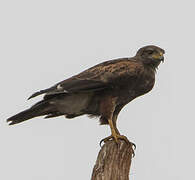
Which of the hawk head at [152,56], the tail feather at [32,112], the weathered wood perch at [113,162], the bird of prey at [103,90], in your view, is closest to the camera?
the weathered wood perch at [113,162]

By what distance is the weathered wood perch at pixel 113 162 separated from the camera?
600 cm

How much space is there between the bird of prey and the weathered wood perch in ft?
2.59

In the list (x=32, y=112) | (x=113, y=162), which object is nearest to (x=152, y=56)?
(x=32, y=112)

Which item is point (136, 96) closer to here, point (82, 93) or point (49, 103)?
point (82, 93)

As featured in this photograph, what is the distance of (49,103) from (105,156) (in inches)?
83.5

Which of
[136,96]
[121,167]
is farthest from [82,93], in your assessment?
[121,167]

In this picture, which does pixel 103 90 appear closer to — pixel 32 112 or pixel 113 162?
pixel 32 112

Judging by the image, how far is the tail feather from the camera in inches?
311

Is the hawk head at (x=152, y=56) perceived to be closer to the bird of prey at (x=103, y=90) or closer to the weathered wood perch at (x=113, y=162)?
the bird of prey at (x=103, y=90)

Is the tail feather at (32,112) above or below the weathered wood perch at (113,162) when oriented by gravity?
above

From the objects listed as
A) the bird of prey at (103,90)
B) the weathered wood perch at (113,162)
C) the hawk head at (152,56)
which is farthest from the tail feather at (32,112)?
the hawk head at (152,56)

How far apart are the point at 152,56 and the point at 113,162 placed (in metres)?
2.84

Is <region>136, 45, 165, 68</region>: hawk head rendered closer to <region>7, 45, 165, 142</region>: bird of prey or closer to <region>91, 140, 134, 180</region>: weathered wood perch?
<region>7, 45, 165, 142</region>: bird of prey

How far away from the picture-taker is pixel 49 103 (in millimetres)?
8039
